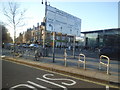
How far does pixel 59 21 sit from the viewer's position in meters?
14.1

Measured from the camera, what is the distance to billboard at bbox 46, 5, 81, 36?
12777mm

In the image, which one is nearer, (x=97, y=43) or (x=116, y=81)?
(x=116, y=81)

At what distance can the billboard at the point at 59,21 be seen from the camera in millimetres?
12777

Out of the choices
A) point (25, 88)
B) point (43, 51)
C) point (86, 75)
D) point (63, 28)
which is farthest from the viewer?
point (63, 28)

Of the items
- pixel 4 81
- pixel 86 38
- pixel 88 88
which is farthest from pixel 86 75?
pixel 86 38

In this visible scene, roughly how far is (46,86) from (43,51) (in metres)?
9.09

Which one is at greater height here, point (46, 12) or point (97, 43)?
point (46, 12)

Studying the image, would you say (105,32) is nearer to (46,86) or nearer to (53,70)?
(53,70)

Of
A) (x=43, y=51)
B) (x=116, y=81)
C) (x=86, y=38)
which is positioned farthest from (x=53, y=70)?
(x=86, y=38)

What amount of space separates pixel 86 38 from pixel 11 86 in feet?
127

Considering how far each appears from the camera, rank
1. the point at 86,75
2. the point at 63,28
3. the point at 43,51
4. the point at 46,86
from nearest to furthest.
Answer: the point at 46,86 < the point at 86,75 < the point at 43,51 < the point at 63,28

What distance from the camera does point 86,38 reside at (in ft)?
134

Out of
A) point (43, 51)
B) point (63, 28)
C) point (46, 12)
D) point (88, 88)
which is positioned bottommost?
point (88, 88)

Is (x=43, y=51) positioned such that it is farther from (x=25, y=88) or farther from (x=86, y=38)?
(x=86, y=38)
